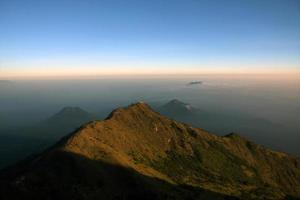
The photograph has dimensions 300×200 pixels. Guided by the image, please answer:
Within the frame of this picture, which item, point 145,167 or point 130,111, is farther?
point 130,111

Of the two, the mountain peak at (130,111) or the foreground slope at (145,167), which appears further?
the mountain peak at (130,111)

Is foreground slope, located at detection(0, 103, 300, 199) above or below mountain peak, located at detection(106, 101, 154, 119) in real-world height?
below

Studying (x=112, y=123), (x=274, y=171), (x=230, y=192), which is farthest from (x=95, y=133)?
(x=274, y=171)

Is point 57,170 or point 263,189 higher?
point 57,170

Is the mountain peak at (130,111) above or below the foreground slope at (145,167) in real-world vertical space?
above

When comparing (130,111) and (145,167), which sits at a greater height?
(130,111)

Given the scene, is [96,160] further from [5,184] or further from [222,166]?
[222,166]

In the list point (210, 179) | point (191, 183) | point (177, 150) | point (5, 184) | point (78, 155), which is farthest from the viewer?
point (177, 150)

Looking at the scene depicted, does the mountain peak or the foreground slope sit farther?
the mountain peak
